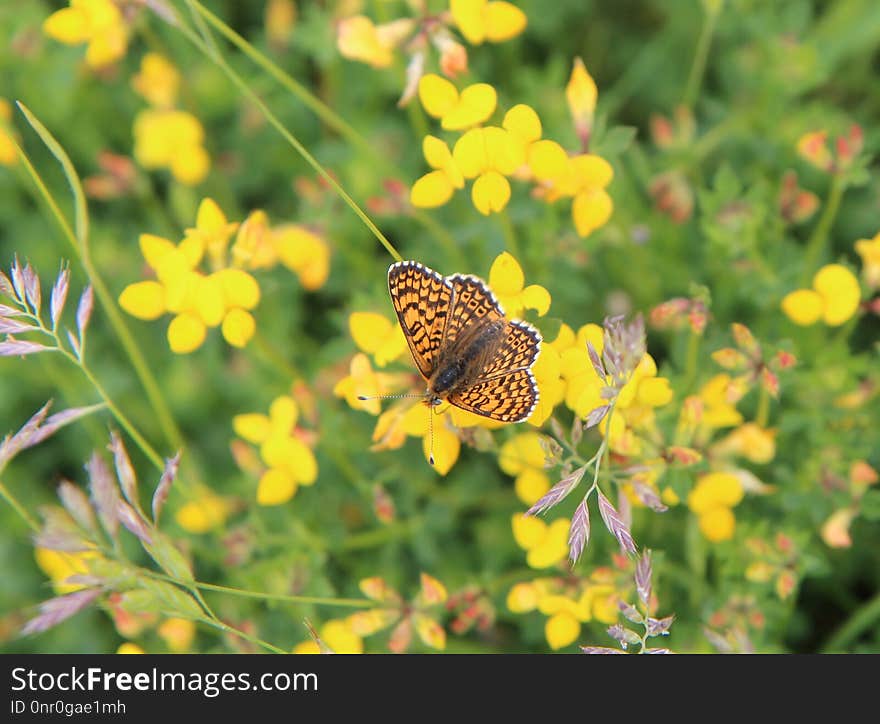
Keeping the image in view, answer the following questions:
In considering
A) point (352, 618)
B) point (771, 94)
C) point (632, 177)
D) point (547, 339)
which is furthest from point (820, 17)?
point (352, 618)

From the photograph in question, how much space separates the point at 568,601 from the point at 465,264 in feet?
4.00

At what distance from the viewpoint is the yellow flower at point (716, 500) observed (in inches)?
99.8

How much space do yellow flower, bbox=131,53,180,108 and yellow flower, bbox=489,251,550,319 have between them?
2126mm

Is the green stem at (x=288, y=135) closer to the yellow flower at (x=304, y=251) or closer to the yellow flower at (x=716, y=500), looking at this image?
the yellow flower at (x=304, y=251)

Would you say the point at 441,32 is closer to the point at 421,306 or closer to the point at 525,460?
the point at 421,306

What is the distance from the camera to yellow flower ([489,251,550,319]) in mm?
2213

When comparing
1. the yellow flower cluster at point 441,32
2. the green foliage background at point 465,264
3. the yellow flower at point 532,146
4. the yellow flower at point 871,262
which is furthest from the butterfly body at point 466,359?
the yellow flower at point 871,262

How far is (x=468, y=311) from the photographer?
90.1 inches

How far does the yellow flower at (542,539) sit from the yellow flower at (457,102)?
1.01 meters

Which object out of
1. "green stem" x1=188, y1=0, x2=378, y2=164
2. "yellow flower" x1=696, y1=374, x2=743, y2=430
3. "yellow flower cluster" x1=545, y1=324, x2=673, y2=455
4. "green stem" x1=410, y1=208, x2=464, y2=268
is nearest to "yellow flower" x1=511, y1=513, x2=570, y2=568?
"yellow flower cluster" x1=545, y1=324, x2=673, y2=455

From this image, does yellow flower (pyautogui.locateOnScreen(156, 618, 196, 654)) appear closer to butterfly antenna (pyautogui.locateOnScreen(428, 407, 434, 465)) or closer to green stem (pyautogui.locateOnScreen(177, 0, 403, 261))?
butterfly antenna (pyautogui.locateOnScreen(428, 407, 434, 465))

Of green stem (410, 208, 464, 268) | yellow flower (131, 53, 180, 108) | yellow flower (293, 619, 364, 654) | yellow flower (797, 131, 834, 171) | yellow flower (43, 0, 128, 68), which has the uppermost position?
yellow flower (131, 53, 180, 108)
